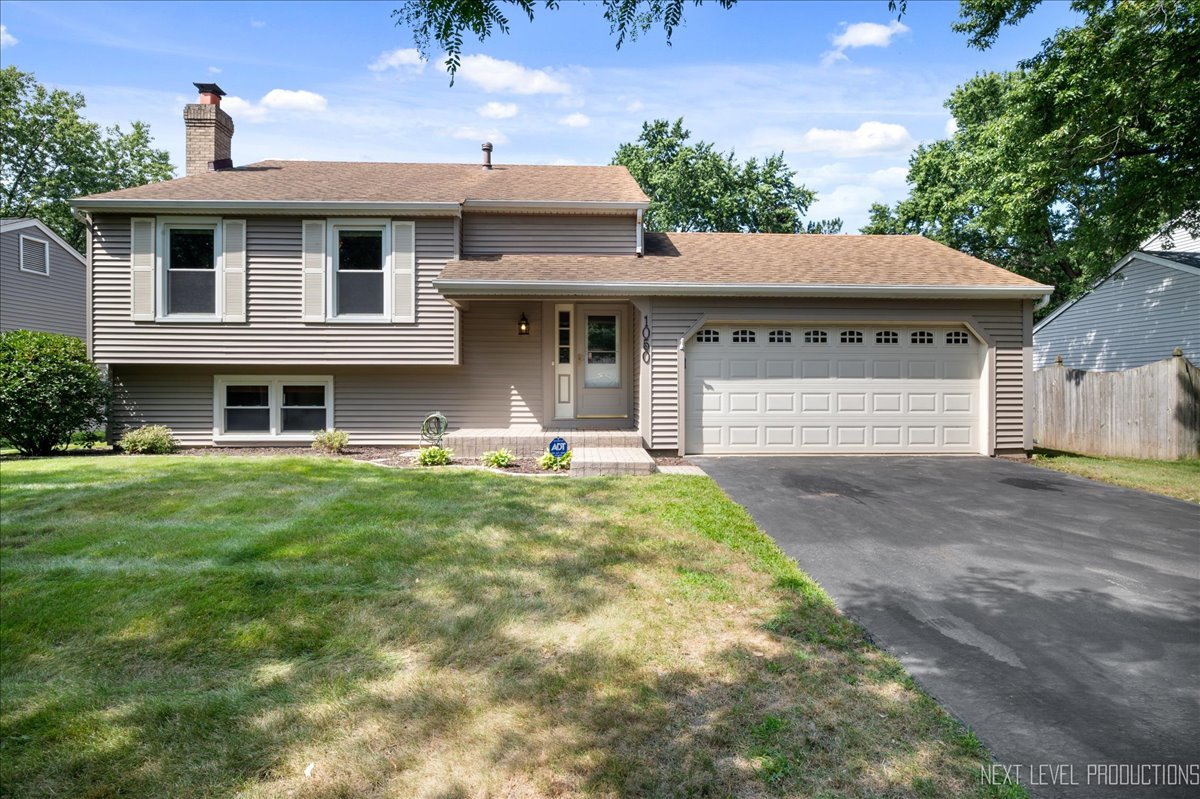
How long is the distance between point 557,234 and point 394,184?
3375 millimetres

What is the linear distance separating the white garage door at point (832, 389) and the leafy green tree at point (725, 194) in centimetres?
1791

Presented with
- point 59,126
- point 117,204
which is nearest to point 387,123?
point 117,204

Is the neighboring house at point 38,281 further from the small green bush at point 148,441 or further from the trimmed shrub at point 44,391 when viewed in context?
the small green bush at point 148,441

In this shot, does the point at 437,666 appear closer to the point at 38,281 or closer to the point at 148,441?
the point at 148,441

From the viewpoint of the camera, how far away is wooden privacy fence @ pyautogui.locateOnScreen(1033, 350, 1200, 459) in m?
10.5

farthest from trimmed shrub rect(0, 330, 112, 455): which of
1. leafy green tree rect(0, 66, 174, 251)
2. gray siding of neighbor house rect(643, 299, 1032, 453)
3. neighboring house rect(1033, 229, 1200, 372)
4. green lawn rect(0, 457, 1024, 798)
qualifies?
leafy green tree rect(0, 66, 174, 251)

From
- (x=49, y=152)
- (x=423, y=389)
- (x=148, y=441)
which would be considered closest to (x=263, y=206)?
(x=423, y=389)

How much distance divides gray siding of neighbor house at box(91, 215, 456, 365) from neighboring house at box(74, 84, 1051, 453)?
0.03 meters

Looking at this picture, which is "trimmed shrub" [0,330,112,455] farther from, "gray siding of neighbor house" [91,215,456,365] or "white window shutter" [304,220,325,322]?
"white window shutter" [304,220,325,322]

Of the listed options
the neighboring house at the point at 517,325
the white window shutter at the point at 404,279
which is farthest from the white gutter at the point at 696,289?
the white window shutter at the point at 404,279

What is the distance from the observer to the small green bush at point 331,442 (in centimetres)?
1034

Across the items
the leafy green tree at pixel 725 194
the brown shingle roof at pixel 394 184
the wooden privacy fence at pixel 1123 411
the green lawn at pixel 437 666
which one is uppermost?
the leafy green tree at pixel 725 194

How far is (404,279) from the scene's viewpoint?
10.6m

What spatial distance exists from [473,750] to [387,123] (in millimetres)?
12084
